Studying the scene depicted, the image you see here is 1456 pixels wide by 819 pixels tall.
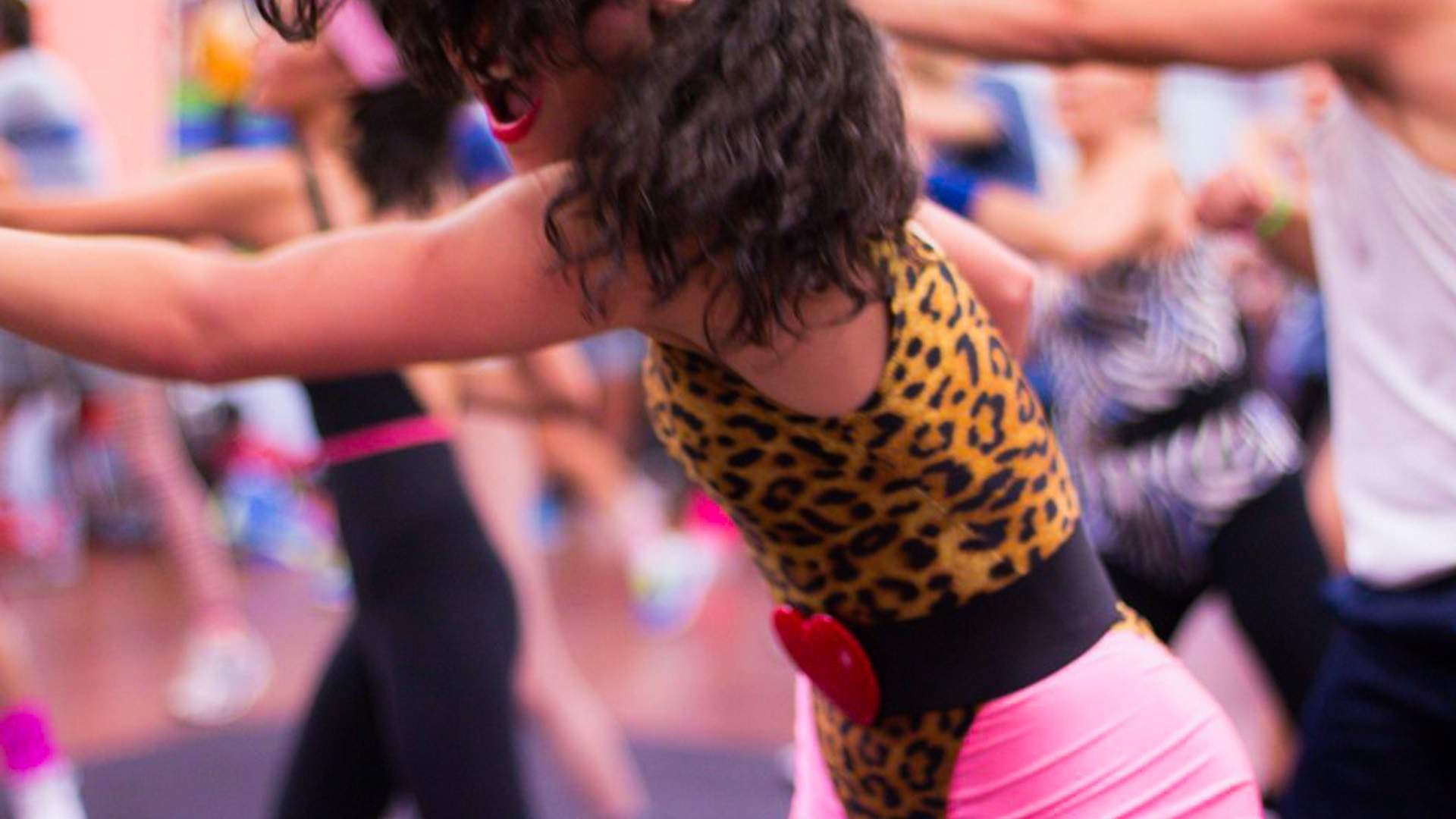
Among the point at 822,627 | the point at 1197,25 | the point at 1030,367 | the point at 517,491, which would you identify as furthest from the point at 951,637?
the point at 1030,367

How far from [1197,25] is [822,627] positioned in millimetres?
704

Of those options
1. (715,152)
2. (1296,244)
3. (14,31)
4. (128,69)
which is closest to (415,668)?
(715,152)

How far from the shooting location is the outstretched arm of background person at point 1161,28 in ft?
4.51

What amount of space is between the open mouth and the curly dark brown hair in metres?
0.02

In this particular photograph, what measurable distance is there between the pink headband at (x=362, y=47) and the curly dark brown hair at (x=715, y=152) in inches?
32.6

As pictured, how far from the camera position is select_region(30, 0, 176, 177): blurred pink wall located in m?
6.58

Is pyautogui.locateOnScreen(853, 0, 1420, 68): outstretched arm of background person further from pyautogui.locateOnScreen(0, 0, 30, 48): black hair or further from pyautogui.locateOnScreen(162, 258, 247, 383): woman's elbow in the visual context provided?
pyautogui.locateOnScreen(0, 0, 30, 48): black hair

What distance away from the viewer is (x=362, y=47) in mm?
1977

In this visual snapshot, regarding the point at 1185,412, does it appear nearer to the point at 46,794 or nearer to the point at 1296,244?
the point at 1296,244

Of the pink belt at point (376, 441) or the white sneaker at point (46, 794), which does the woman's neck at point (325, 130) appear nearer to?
the pink belt at point (376, 441)

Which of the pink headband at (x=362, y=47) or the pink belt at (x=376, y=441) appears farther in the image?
the pink belt at (x=376, y=441)

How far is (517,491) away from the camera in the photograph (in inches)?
126

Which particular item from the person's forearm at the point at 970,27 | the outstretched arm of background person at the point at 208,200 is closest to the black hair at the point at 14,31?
the outstretched arm of background person at the point at 208,200

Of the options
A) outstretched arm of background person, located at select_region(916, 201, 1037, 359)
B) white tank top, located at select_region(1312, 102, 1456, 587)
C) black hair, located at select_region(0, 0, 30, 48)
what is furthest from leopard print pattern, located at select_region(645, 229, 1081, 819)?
black hair, located at select_region(0, 0, 30, 48)
